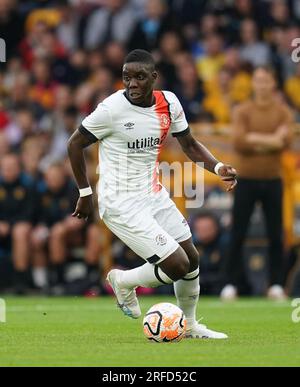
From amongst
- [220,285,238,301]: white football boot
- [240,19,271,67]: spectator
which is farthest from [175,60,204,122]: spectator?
[220,285,238,301]: white football boot

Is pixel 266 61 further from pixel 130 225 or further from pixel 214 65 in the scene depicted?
pixel 130 225

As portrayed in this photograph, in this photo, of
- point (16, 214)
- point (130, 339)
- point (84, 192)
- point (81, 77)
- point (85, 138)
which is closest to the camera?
point (130, 339)

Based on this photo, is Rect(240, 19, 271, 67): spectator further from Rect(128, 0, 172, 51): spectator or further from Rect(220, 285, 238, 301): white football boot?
Rect(220, 285, 238, 301): white football boot

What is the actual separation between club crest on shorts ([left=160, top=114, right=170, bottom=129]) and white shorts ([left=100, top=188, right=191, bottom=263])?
0.55 m

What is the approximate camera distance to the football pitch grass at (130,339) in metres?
7.97

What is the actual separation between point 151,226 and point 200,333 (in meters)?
1.00

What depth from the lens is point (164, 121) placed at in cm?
997

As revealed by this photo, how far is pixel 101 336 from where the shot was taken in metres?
9.94

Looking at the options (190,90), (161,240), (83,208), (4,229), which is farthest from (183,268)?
(190,90)

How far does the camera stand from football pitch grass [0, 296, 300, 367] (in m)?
7.97

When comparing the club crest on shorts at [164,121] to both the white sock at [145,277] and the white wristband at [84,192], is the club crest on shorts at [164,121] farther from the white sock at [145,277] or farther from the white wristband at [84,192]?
the white sock at [145,277]

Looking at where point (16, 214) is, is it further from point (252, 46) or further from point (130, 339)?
point (130, 339)

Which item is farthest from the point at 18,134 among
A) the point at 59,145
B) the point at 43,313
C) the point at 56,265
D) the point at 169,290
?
the point at 43,313

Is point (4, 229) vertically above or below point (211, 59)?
below
